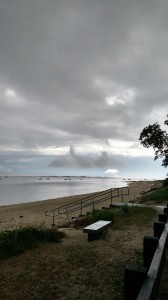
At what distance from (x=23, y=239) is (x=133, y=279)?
16.7 ft

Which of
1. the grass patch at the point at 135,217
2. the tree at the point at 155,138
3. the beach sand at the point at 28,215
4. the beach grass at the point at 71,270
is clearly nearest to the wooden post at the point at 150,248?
the beach grass at the point at 71,270

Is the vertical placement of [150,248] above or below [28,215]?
above

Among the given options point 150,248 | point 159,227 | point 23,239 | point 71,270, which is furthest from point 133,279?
point 23,239

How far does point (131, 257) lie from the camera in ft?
21.0

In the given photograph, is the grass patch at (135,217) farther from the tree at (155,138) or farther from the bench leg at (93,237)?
the tree at (155,138)

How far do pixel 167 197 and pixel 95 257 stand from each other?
15470mm

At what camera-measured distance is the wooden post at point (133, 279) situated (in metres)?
2.98

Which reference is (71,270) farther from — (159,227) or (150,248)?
(150,248)

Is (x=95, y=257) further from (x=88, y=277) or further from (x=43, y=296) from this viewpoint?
(x=43, y=296)

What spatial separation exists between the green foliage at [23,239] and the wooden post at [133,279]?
173 inches

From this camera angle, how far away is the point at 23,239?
7.55 metres

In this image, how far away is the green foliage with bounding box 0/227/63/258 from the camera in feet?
22.8

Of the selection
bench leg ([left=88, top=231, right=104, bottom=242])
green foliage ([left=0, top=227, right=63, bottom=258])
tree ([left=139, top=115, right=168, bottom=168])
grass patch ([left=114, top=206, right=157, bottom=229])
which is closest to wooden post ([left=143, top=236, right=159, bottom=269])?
green foliage ([left=0, top=227, right=63, bottom=258])

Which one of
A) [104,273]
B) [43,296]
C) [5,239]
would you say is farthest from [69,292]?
[5,239]
